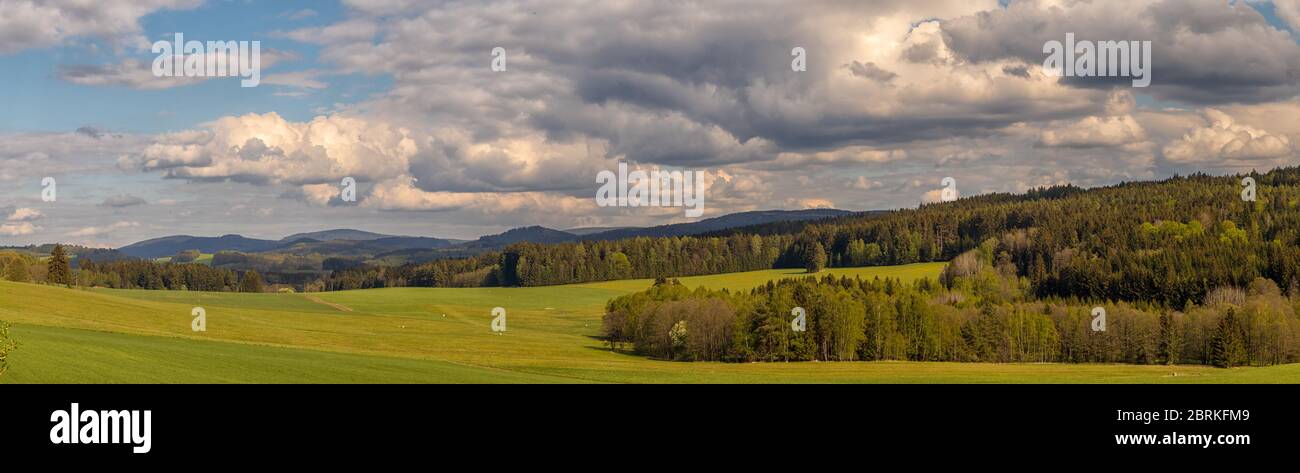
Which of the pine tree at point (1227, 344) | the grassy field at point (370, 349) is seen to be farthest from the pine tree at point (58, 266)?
the pine tree at point (1227, 344)

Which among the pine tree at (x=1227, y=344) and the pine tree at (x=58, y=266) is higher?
the pine tree at (x=58, y=266)

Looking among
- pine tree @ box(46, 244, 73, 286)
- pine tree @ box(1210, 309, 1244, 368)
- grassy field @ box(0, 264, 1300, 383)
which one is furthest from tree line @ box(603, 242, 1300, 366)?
pine tree @ box(46, 244, 73, 286)

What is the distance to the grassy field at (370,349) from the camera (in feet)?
150

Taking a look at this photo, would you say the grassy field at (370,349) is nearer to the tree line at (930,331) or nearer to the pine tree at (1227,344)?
the tree line at (930,331)

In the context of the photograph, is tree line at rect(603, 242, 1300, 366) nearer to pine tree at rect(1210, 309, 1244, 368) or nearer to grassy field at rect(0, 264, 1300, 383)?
pine tree at rect(1210, 309, 1244, 368)

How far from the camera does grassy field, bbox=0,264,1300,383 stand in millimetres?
45625

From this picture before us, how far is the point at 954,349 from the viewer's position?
10938 cm

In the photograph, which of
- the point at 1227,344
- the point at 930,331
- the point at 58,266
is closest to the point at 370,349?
the point at 930,331

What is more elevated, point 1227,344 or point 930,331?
point 930,331

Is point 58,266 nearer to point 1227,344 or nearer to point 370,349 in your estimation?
point 370,349

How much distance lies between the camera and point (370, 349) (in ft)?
263

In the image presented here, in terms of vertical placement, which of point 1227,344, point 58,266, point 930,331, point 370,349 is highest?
point 58,266

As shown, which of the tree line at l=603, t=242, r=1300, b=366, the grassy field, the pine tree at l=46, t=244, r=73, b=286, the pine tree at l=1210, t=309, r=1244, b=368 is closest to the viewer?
the grassy field
